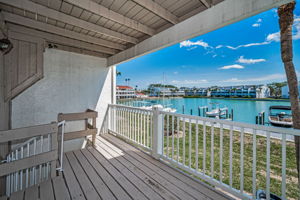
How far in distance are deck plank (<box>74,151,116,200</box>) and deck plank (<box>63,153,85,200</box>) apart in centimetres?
21

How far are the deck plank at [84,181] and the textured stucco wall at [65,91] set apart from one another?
1.58 meters

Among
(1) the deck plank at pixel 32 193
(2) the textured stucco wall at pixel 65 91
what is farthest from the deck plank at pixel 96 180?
(2) the textured stucco wall at pixel 65 91

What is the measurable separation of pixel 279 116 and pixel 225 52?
16.5 meters

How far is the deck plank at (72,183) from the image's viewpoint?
179cm

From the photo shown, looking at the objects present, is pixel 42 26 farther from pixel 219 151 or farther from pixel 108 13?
pixel 219 151

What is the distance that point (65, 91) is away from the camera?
3857 mm

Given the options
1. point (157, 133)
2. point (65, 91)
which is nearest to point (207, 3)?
point (157, 133)

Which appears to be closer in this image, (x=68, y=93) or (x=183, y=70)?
(x=68, y=93)

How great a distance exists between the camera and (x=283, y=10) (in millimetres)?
1960

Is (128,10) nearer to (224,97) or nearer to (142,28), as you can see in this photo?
(142,28)

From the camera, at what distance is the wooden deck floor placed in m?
1.77

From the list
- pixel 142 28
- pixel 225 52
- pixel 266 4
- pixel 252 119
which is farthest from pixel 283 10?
pixel 225 52

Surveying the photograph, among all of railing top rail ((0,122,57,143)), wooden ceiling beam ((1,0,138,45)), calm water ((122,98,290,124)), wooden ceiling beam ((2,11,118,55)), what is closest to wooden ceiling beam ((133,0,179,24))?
wooden ceiling beam ((1,0,138,45))

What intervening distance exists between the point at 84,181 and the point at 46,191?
475mm
